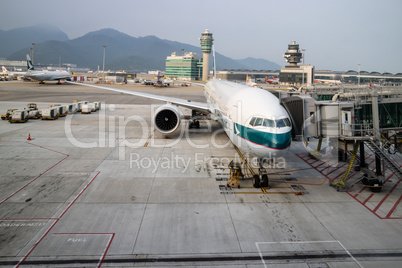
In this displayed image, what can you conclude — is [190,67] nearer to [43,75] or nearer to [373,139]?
[43,75]

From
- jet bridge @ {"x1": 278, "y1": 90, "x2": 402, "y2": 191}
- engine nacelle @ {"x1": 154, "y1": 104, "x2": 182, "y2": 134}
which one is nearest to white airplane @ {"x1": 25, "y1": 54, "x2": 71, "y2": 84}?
engine nacelle @ {"x1": 154, "y1": 104, "x2": 182, "y2": 134}

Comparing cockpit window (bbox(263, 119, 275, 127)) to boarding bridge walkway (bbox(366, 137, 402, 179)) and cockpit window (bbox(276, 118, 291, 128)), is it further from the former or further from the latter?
boarding bridge walkway (bbox(366, 137, 402, 179))

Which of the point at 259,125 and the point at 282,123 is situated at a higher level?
the point at 282,123

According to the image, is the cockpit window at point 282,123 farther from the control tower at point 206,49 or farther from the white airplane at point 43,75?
the control tower at point 206,49

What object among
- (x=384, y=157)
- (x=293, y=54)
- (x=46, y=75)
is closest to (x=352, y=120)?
(x=384, y=157)

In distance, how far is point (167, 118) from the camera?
23266mm

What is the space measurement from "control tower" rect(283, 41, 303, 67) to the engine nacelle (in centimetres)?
14082

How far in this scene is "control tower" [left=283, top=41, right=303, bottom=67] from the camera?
486 feet

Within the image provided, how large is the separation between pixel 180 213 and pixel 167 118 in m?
13.0

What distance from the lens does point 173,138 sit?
23922mm

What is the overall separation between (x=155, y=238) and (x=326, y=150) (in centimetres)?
1649

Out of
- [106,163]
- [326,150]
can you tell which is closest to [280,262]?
[106,163]

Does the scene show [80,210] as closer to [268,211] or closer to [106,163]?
[106,163]

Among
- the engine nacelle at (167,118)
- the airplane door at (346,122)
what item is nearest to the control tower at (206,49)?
the engine nacelle at (167,118)
